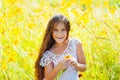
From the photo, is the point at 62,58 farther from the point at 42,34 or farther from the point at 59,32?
the point at 42,34

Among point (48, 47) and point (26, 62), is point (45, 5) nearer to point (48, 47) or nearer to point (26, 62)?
point (26, 62)

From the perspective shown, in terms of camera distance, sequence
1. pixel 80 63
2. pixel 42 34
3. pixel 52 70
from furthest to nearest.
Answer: pixel 42 34, pixel 80 63, pixel 52 70

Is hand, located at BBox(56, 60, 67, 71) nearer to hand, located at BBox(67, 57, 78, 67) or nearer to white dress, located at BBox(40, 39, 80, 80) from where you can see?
hand, located at BBox(67, 57, 78, 67)

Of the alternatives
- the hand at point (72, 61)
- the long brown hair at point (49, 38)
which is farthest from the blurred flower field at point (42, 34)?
the hand at point (72, 61)

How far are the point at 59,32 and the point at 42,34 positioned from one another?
1.15 m

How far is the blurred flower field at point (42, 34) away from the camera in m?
4.71

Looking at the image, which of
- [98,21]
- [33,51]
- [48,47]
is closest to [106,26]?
[98,21]

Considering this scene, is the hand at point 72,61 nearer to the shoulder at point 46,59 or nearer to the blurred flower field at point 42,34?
the shoulder at point 46,59

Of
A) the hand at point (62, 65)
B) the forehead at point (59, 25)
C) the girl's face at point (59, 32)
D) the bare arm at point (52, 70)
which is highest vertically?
the forehead at point (59, 25)

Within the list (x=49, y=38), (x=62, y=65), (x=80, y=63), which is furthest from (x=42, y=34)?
(x=62, y=65)

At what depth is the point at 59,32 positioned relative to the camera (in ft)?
12.9

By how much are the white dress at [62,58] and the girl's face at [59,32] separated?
0.10 metres

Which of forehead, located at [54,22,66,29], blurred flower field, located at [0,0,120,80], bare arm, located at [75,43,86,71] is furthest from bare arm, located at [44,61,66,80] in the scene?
blurred flower field, located at [0,0,120,80]

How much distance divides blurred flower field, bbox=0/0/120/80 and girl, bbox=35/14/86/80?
0.69 meters
